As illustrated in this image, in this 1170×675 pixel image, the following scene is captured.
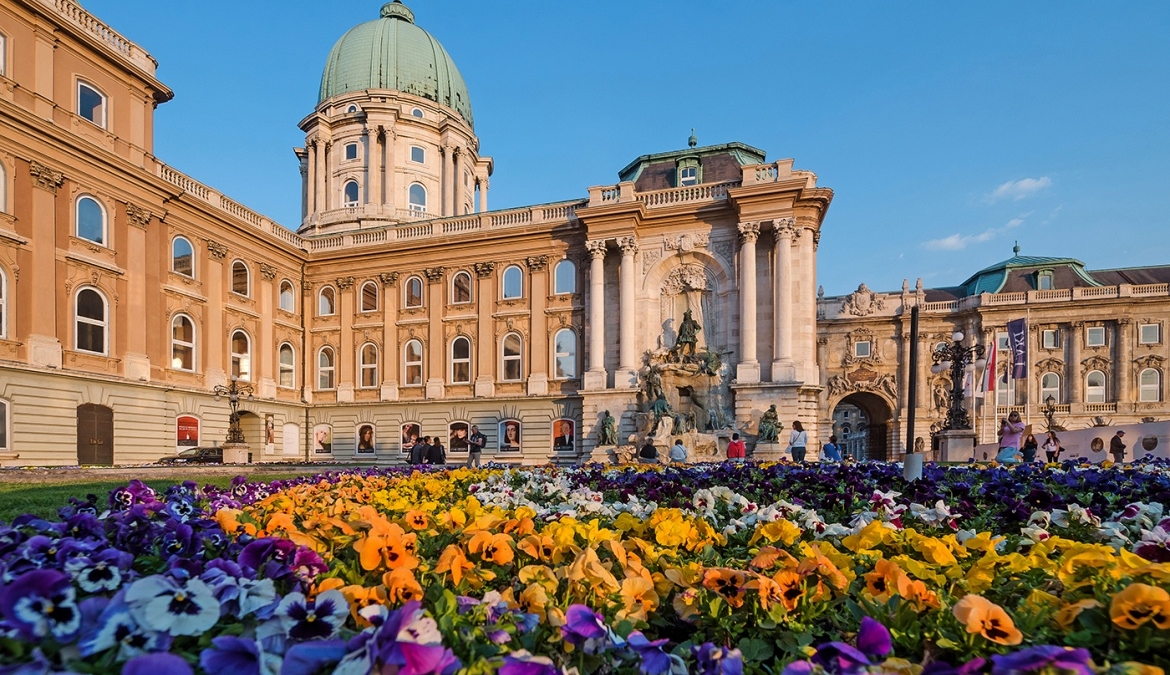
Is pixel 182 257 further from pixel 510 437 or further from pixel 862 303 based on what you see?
pixel 862 303

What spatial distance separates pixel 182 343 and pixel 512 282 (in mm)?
15846

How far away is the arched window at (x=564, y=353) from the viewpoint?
34094 mm

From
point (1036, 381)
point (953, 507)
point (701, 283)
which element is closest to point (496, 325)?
point (701, 283)

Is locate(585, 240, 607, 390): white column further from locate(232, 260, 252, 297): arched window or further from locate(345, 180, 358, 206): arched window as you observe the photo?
locate(345, 180, 358, 206): arched window

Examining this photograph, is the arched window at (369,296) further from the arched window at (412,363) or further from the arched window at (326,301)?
the arched window at (412,363)

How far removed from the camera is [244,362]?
33406 millimetres

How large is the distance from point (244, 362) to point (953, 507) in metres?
34.6

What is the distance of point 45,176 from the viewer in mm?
23984

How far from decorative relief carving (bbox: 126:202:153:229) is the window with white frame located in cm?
338

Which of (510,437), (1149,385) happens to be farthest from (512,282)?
(1149,385)

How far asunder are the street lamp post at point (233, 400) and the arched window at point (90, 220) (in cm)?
766

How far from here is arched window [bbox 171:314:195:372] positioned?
96.2ft

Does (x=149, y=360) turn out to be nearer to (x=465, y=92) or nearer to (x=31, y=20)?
(x=31, y=20)

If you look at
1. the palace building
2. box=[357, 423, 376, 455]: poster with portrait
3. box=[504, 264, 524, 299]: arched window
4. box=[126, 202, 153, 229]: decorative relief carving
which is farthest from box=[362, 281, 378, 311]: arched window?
box=[126, 202, 153, 229]: decorative relief carving
